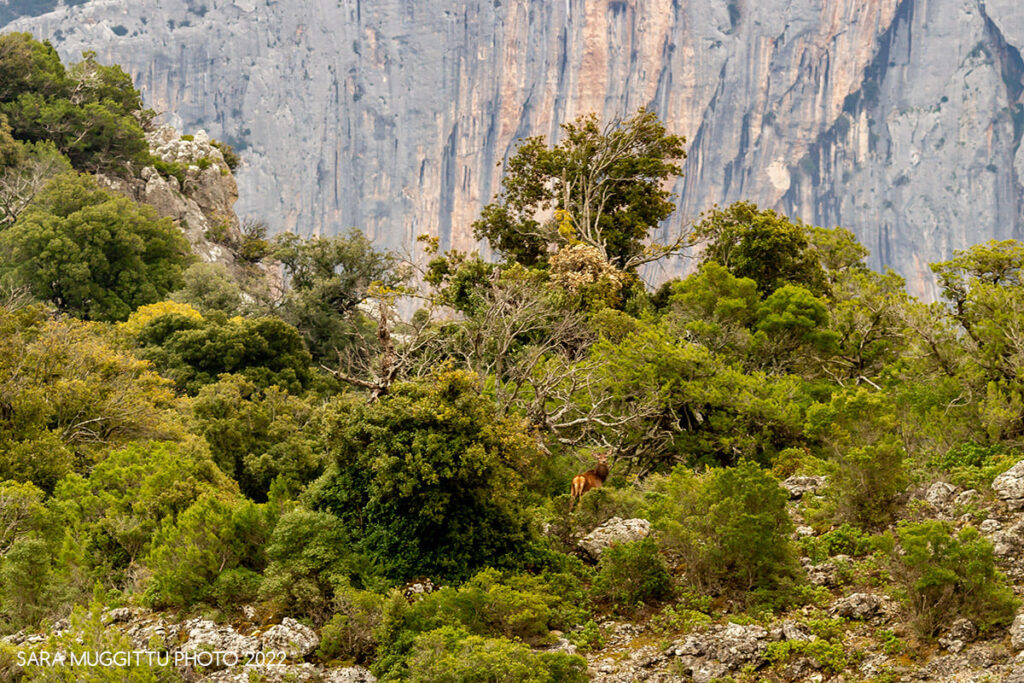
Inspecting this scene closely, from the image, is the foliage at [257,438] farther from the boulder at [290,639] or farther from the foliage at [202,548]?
the boulder at [290,639]

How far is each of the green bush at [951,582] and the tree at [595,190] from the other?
771 inches

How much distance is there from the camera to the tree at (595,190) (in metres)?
28.8

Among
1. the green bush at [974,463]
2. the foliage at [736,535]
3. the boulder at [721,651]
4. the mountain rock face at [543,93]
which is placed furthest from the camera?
the mountain rock face at [543,93]

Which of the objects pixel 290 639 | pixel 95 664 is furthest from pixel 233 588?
pixel 95 664

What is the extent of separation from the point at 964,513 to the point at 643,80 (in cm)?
11106

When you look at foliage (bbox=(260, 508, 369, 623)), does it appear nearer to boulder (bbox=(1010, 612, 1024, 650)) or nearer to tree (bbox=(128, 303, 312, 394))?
boulder (bbox=(1010, 612, 1024, 650))

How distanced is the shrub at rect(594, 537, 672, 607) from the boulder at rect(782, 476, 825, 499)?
2.85 metres

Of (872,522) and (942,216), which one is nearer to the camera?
(872,522)

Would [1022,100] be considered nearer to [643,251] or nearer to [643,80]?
[643,80]

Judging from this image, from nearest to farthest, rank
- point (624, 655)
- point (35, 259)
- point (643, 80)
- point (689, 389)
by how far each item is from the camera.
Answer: point (624, 655) → point (689, 389) → point (35, 259) → point (643, 80)

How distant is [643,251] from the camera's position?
2889cm

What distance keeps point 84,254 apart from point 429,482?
1141 inches

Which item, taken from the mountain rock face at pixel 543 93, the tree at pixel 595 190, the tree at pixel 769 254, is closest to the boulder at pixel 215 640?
the tree at pixel 769 254

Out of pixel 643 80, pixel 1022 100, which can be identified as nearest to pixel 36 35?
pixel 643 80
